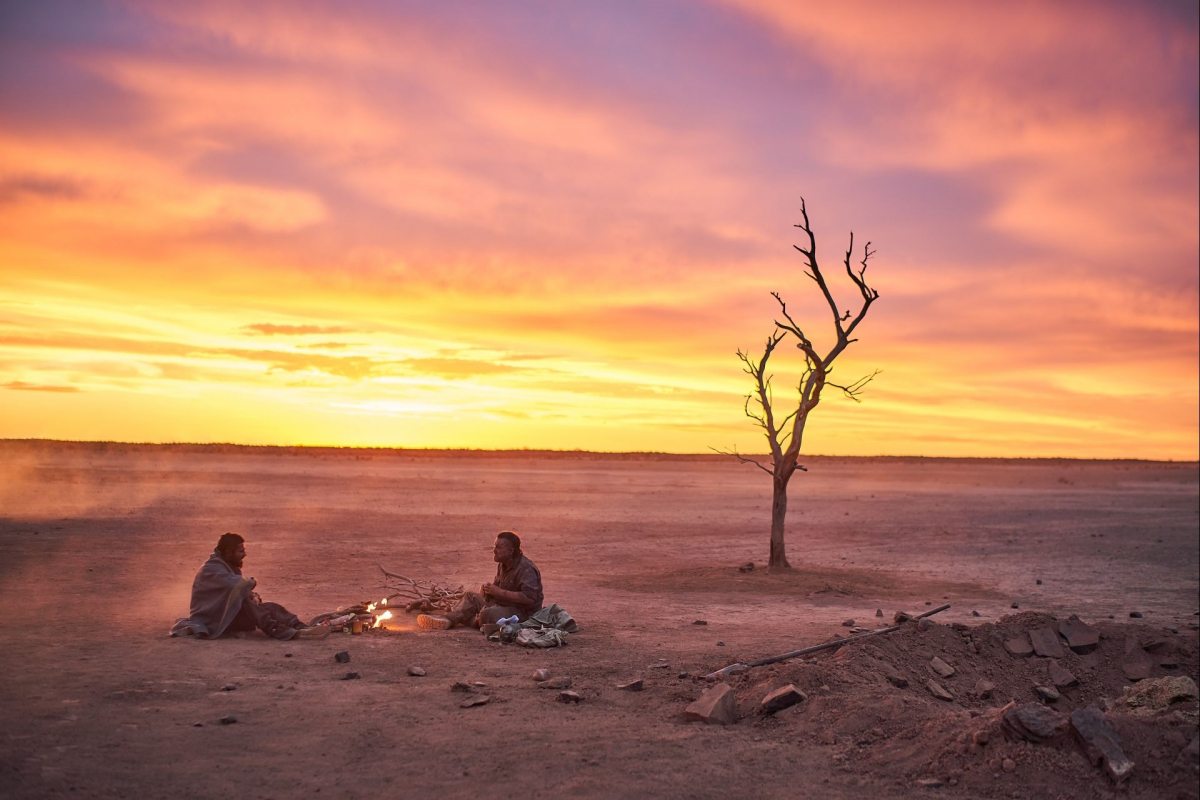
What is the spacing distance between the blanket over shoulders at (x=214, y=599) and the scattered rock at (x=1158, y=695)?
32.2 feet

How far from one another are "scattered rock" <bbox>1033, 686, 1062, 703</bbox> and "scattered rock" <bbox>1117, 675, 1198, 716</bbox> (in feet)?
2.30

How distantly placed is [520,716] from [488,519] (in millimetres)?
23238

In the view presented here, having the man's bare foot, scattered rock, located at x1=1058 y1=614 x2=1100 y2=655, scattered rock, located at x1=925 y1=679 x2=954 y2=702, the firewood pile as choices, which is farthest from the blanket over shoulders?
scattered rock, located at x1=1058 y1=614 x2=1100 y2=655

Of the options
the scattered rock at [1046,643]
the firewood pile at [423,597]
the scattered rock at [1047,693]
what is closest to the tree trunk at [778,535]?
the firewood pile at [423,597]

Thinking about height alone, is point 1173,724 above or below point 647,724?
above

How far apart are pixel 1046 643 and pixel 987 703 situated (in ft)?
6.46

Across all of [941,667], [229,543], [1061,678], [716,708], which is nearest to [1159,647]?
[1061,678]

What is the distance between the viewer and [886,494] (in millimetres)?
53969

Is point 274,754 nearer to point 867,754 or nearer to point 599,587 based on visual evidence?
point 867,754

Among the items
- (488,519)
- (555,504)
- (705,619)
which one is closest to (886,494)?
(555,504)

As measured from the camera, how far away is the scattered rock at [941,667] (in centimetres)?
1052

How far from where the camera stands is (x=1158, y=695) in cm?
927

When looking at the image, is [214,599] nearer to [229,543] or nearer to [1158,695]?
[229,543]

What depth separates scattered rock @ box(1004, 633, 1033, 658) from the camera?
1141 cm
